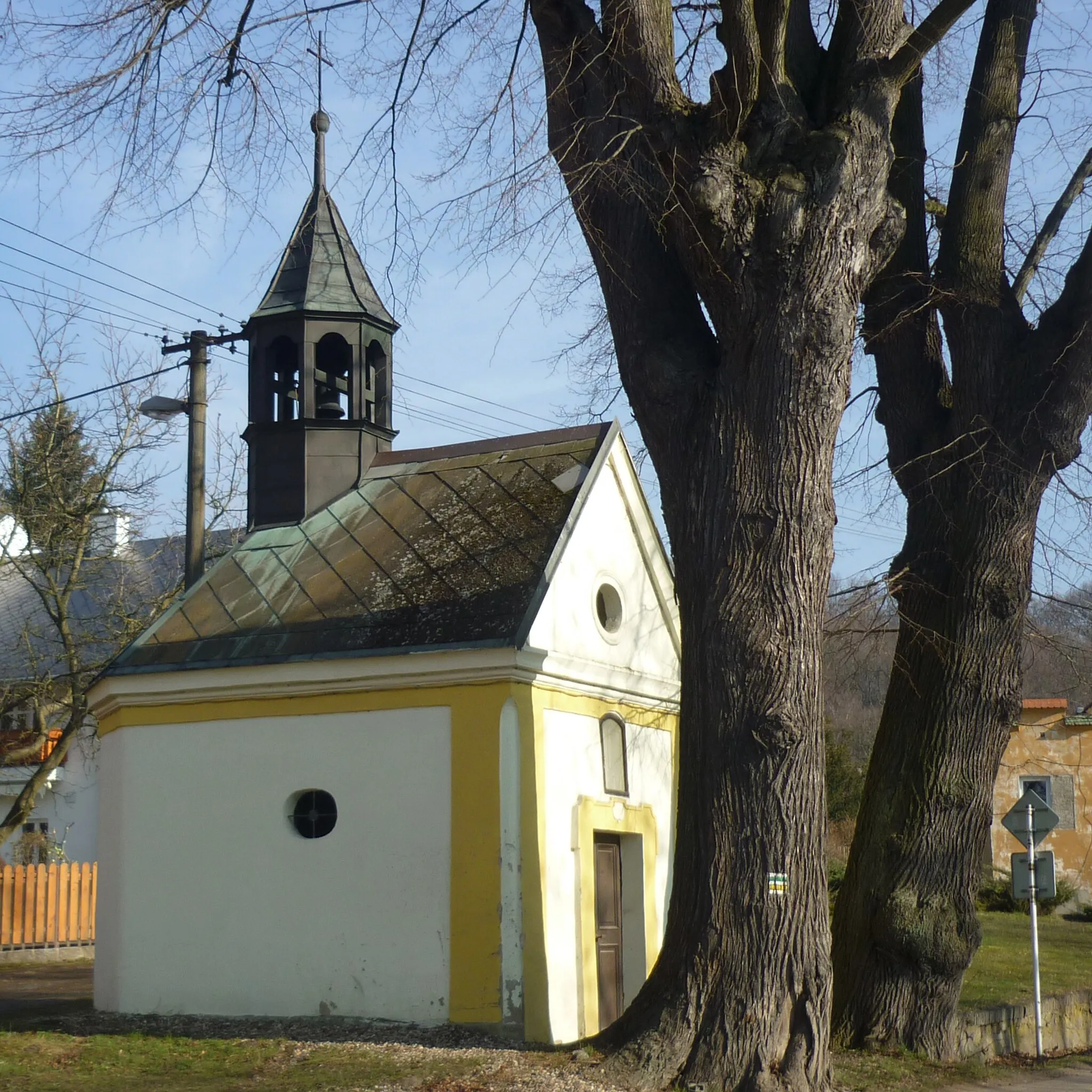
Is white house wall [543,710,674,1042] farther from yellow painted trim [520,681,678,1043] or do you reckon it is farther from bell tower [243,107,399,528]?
bell tower [243,107,399,528]

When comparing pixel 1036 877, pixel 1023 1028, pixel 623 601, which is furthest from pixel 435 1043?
pixel 1036 877

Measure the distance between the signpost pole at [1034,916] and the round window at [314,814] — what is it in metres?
6.00

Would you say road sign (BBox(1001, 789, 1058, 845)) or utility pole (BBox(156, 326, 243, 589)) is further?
utility pole (BBox(156, 326, 243, 589))

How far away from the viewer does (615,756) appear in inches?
496

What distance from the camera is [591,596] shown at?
41.5 feet

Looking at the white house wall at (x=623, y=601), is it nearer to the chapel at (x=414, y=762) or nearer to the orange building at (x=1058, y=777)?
the chapel at (x=414, y=762)

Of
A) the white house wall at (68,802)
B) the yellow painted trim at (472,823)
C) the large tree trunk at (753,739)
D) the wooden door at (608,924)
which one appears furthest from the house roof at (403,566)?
the white house wall at (68,802)

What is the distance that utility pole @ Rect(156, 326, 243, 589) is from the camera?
13.9m

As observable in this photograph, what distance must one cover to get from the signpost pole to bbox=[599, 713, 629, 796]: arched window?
11.8 feet

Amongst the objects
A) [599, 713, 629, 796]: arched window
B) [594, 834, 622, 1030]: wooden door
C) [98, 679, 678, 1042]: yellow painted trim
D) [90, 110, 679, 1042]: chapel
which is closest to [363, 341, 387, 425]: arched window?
[90, 110, 679, 1042]: chapel

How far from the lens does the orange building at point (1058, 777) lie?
27.5 m

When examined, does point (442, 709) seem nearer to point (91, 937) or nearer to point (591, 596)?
point (591, 596)

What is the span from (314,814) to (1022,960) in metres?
11.7

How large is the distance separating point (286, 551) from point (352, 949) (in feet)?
13.7
